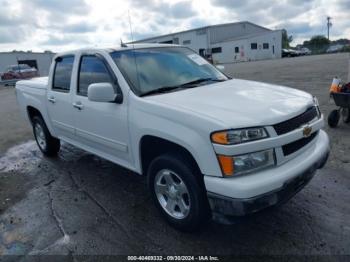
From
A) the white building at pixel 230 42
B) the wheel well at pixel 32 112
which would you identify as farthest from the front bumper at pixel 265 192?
the white building at pixel 230 42

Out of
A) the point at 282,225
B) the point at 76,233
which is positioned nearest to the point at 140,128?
the point at 76,233

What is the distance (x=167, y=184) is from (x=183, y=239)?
1.85 ft

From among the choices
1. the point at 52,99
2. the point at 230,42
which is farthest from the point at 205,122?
the point at 230,42

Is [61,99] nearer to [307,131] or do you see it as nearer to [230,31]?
[307,131]

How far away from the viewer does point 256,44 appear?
50969 mm

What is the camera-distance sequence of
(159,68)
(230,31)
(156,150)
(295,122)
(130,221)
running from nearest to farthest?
(295,122) < (156,150) < (130,221) < (159,68) < (230,31)

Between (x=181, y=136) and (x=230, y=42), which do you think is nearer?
(x=181, y=136)

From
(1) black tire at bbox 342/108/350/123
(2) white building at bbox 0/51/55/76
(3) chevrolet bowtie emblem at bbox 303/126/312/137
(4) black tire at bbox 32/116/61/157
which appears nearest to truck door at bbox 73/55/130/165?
(4) black tire at bbox 32/116/61/157

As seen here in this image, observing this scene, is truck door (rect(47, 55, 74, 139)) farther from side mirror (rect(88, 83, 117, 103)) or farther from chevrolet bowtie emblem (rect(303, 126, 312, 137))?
chevrolet bowtie emblem (rect(303, 126, 312, 137))

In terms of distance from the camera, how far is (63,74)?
4.68m

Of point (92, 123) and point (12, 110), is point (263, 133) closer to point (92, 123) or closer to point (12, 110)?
point (92, 123)

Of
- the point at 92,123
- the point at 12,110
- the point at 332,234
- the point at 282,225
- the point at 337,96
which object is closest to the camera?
Answer: the point at 332,234

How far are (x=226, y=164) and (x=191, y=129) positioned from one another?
0.42m

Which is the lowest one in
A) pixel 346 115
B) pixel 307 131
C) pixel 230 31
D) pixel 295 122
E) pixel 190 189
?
pixel 346 115
